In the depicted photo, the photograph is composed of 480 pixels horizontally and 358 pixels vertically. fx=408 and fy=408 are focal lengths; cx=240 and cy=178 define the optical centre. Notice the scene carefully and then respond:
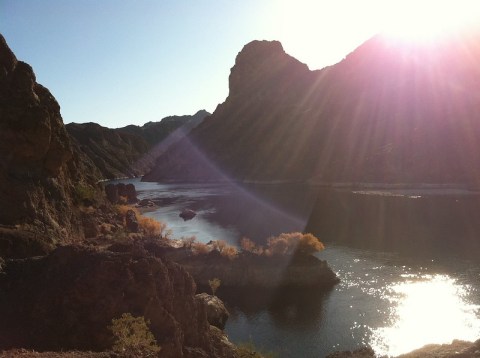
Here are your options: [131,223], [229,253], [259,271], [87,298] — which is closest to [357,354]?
[259,271]

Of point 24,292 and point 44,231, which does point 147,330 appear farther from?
point 44,231

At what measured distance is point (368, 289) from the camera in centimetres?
5547

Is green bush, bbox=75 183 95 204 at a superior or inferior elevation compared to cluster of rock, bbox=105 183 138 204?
superior

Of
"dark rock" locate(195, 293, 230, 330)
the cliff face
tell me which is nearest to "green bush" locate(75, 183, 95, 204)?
the cliff face

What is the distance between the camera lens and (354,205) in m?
131

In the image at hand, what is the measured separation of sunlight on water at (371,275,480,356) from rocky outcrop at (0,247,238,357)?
25417 mm

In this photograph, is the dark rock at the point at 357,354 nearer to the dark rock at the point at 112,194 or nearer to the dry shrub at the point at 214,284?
the dry shrub at the point at 214,284

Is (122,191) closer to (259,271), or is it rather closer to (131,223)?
(131,223)

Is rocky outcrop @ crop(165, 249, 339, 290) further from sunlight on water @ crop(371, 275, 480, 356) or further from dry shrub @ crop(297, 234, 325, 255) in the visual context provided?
sunlight on water @ crop(371, 275, 480, 356)

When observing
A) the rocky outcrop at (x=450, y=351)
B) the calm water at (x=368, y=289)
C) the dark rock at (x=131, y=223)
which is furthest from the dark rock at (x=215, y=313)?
the dark rock at (x=131, y=223)

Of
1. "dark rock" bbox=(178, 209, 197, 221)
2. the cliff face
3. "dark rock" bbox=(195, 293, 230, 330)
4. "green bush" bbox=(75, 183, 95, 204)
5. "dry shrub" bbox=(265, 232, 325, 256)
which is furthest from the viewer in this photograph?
"dark rock" bbox=(178, 209, 197, 221)

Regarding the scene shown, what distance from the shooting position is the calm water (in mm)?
43250

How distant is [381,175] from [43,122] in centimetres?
15521

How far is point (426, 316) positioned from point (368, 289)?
29.2 ft
